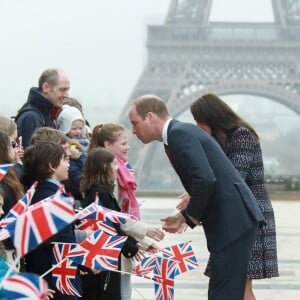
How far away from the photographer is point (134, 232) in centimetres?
545

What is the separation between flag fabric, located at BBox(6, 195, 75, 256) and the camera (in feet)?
9.90

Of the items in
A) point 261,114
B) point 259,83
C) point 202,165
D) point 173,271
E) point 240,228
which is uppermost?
point 202,165

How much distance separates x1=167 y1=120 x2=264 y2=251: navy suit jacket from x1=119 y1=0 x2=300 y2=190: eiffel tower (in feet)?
137

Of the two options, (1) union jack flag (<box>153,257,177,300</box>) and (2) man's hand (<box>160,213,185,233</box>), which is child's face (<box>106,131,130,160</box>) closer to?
(1) union jack flag (<box>153,257,177,300</box>)

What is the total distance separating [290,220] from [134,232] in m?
11.6

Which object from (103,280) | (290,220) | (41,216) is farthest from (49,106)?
(290,220)

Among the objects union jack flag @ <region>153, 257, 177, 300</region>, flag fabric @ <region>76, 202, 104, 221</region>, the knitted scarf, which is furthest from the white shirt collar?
the knitted scarf

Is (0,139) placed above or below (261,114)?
above

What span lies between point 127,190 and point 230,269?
1.52 m

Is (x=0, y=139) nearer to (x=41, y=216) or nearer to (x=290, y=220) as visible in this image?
(x=41, y=216)

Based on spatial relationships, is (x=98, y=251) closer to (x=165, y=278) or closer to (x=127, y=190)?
(x=165, y=278)

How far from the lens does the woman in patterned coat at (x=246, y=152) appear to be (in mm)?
5473

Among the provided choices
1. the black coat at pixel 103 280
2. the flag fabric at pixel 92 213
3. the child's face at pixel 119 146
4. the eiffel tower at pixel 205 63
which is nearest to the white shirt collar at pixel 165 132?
the flag fabric at pixel 92 213

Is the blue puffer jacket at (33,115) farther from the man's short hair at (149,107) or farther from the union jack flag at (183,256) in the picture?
the man's short hair at (149,107)
